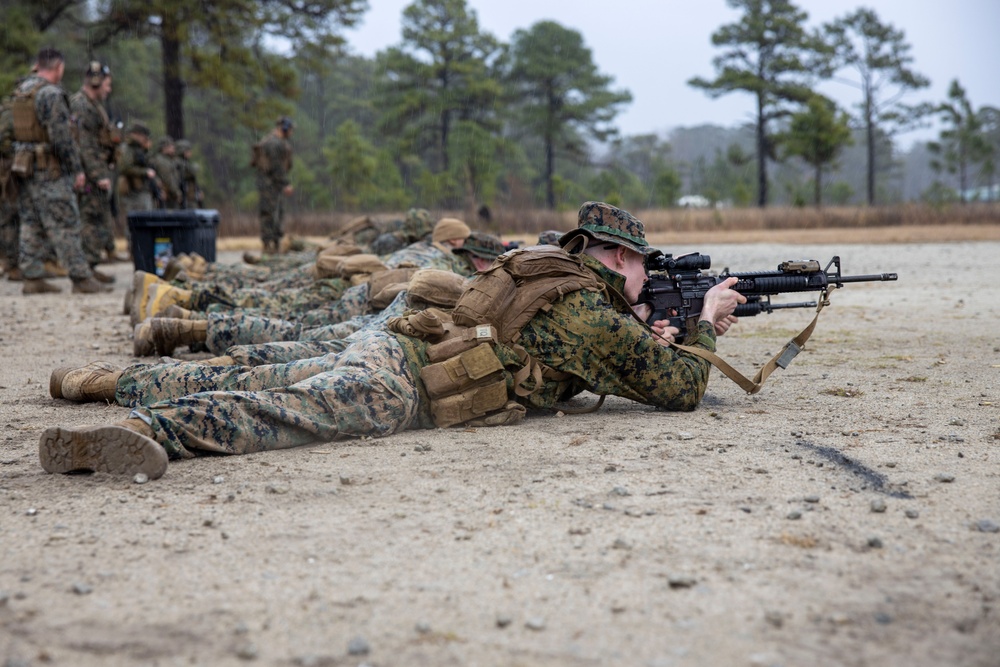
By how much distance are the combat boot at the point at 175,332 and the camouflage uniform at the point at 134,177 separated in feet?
30.8

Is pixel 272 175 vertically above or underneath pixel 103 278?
above

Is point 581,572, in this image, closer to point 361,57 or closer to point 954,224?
point 954,224

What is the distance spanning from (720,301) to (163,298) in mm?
4372

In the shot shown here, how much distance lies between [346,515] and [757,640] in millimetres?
1407

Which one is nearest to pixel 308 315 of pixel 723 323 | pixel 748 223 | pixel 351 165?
pixel 723 323

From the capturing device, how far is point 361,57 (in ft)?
207

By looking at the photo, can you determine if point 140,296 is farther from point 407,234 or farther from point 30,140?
point 30,140

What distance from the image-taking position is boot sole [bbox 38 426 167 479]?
3.30m

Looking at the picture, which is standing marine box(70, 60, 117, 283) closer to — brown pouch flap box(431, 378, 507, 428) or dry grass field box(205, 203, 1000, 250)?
dry grass field box(205, 203, 1000, 250)

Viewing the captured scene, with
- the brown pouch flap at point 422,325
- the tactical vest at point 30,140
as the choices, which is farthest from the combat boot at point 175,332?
the tactical vest at point 30,140

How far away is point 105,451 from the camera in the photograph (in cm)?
333

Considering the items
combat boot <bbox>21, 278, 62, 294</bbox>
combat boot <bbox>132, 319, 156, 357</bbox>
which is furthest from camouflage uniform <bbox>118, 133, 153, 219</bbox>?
combat boot <bbox>132, 319, 156, 357</bbox>

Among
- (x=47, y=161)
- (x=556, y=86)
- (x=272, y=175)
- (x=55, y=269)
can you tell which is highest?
(x=556, y=86)

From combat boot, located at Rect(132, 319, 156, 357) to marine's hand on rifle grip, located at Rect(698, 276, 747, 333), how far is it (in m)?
3.60
